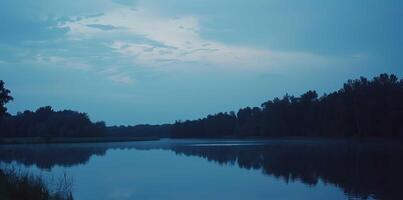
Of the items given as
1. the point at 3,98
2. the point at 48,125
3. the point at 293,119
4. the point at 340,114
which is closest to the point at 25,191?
the point at 3,98

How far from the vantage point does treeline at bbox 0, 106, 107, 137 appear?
12106 centimetres

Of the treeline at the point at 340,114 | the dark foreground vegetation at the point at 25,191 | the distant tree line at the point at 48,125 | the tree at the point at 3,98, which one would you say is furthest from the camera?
the distant tree line at the point at 48,125

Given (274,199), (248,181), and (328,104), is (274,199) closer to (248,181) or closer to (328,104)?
(248,181)

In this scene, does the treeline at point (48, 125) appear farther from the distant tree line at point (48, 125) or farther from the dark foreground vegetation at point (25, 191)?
the dark foreground vegetation at point (25, 191)

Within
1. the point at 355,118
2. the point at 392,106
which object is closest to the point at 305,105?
the point at 355,118

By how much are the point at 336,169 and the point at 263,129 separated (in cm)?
9417

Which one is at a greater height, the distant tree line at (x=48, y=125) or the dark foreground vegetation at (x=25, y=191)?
the distant tree line at (x=48, y=125)

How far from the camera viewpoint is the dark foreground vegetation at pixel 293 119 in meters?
79.0

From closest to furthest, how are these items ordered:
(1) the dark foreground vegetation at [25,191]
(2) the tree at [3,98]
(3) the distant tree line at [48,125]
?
(1) the dark foreground vegetation at [25,191] → (2) the tree at [3,98] → (3) the distant tree line at [48,125]

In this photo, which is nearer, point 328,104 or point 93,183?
point 93,183

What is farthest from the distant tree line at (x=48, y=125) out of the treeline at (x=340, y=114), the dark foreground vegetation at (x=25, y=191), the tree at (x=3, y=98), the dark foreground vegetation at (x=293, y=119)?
the dark foreground vegetation at (x=25, y=191)

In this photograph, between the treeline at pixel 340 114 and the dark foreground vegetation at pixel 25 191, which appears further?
the treeline at pixel 340 114

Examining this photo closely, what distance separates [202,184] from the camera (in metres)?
24.8

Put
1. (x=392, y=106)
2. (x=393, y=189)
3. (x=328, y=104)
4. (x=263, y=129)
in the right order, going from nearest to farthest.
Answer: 1. (x=393, y=189)
2. (x=392, y=106)
3. (x=328, y=104)
4. (x=263, y=129)
